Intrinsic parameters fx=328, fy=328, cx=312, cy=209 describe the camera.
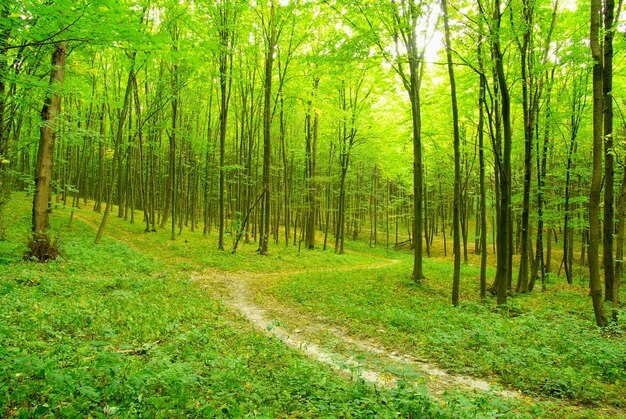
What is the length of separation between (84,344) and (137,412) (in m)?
2.39

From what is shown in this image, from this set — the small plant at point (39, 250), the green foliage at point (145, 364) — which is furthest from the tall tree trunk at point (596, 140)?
the small plant at point (39, 250)

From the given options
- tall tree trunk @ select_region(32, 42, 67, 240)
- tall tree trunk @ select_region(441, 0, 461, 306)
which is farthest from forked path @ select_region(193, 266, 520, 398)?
tall tree trunk @ select_region(32, 42, 67, 240)

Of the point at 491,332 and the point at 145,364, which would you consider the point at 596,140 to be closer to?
the point at 491,332

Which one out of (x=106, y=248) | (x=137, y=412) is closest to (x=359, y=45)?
(x=137, y=412)

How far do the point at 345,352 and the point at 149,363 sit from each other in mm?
3957

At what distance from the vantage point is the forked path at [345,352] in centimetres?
534

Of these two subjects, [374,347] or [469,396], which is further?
[374,347]

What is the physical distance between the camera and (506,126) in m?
10.5

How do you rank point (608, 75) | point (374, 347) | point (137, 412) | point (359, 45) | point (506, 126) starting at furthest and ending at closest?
1. point (359, 45)
2. point (506, 126)
3. point (608, 75)
4. point (374, 347)
5. point (137, 412)

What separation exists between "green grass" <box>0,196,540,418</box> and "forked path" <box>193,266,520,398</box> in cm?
45

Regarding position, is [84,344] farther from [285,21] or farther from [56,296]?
[285,21]

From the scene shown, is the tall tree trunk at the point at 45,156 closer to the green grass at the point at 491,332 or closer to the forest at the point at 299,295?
the forest at the point at 299,295

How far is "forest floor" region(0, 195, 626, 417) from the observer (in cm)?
385

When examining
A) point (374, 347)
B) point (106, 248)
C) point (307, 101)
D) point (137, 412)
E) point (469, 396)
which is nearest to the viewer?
point (137, 412)
